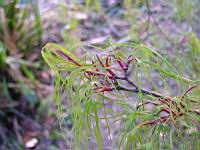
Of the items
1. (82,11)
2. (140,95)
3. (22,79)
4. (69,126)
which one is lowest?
(69,126)

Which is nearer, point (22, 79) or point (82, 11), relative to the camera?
point (22, 79)

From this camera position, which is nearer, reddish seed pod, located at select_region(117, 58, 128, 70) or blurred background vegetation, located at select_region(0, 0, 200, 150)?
reddish seed pod, located at select_region(117, 58, 128, 70)

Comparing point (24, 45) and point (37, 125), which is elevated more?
point (24, 45)

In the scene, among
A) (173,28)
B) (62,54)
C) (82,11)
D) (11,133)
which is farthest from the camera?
(82,11)

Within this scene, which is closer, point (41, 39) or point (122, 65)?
point (122, 65)

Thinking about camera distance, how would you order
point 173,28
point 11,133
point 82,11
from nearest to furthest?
point 11,133 < point 173,28 < point 82,11

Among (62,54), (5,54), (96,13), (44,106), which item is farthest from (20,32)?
(62,54)

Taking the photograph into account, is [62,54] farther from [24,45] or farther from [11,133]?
[24,45]

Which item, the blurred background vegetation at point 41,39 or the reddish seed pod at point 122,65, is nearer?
the reddish seed pod at point 122,65
